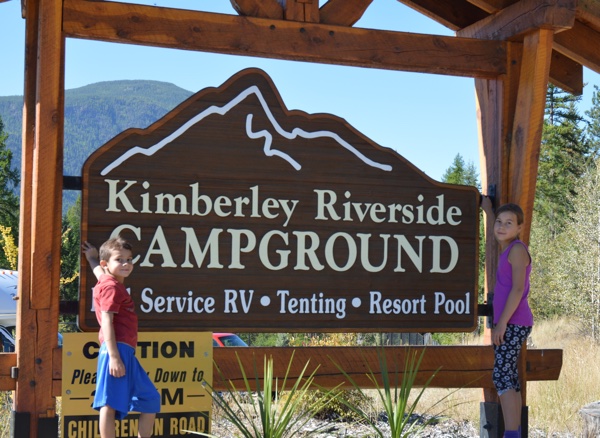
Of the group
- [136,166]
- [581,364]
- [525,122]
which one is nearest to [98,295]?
[136,166]

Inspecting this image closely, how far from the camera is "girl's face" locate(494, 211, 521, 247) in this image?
541 cm

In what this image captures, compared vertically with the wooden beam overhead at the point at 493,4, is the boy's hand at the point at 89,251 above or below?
below

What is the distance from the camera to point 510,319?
17.5 ft

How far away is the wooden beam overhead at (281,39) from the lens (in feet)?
17.6

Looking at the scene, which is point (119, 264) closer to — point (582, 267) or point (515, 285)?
point (515, 285)

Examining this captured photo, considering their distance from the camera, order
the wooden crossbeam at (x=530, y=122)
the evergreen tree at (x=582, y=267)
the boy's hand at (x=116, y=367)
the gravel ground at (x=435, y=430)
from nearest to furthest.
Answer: the boy's hand at (x=116, y=367)
the wooden crossbeam at (x=530, y=122)
the gravel ground at (x=435, y=430)
the evergreen tree at (x=582, y=267)

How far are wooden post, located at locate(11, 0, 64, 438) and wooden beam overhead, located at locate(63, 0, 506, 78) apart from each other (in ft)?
1.12

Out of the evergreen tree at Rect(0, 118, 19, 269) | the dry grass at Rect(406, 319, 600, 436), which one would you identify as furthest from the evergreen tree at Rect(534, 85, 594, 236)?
the dry grass at Rect(406, 319, 600, 436)

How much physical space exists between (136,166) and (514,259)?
2.55m

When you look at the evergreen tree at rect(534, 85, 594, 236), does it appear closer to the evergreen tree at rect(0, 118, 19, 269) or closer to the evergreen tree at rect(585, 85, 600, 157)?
the evergreen tree at rect(585, 85, 600, 157)

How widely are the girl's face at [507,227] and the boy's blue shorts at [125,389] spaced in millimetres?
2469

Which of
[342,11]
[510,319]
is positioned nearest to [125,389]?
[510,319]

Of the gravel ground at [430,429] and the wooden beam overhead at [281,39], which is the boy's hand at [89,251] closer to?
the wooden beam overhead at [281,39]

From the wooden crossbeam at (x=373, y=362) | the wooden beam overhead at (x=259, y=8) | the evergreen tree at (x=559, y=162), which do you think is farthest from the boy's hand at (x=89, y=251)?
the evergreen tree at (x=559, y=162)
